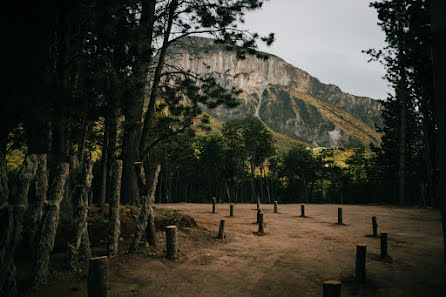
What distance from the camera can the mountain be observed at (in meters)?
→ 137

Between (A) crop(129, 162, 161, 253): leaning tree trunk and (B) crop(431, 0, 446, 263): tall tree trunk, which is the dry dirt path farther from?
(B) crop(431, 0, 446, 263): tall tree trunk

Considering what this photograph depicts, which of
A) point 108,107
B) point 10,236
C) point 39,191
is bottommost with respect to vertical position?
point 10,236

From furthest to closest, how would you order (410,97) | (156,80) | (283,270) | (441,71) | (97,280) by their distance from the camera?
(410,97), (156,80), (283,270), (97,280), (441,71)

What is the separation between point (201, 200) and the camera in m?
39.8

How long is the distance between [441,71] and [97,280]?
4.47 metres

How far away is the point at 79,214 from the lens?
194 inches

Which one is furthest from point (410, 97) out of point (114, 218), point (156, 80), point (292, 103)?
point (292, 103)

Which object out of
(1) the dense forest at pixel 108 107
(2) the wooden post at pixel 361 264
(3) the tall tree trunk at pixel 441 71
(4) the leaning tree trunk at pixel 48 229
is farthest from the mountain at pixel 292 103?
(3) the tall tree trunk at pixel 441 71

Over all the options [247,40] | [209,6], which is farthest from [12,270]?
[209,6]

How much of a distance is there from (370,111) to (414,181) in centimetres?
18780

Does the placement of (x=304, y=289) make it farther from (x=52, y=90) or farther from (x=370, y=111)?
(x=370, y=111)

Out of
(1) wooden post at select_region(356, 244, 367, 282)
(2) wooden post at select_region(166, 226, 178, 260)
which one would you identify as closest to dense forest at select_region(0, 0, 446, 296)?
(2) wooden post at select_region(166, 226, 178, 260)

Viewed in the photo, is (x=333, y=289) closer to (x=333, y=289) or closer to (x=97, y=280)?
(x=333, y=289)

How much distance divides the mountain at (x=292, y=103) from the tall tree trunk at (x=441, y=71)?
11716cm
